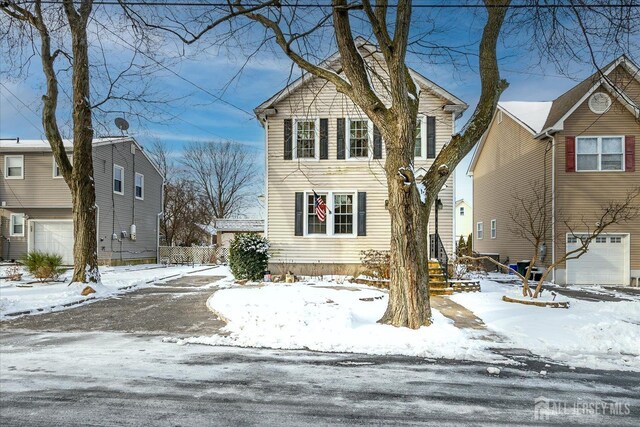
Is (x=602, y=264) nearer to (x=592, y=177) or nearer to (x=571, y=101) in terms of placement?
(x=592, y=177)

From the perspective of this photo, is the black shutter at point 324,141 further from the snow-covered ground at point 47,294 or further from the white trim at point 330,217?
the snow-covered ground at point 47,294

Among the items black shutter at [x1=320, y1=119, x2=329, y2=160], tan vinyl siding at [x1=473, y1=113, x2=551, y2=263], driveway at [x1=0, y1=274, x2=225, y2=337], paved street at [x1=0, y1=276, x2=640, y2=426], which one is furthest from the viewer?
tan vinyl siding at [x1=473, y1=113, x2=551, y2=263]

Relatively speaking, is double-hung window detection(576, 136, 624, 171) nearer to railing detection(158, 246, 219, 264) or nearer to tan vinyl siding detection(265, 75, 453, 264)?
tan vinyl siding detection(265, 75, 453, 264)

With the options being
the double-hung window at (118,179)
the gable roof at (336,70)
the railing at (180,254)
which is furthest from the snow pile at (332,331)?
the railing at (180,254)

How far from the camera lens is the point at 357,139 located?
16.2 metres

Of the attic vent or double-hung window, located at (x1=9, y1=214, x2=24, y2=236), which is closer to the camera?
the attic vent

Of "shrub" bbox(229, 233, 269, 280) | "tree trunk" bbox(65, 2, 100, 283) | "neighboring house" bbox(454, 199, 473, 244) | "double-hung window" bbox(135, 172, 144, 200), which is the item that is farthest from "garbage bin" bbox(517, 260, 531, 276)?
"neighboring house" bbox(454, 199, 473, 244)

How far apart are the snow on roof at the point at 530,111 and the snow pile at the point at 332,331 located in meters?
13.2

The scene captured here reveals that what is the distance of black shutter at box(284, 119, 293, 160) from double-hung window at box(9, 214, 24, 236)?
51.1 feet

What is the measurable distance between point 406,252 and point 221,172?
4006 cm

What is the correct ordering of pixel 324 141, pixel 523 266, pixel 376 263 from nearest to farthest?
pixel 376 263 → pixel 324 141 → pixel 523 266

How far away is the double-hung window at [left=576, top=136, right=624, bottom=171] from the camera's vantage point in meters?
16.7

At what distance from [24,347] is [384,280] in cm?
952

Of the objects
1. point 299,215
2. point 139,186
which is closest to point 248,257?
point 299,215
